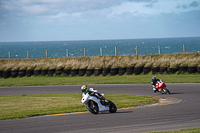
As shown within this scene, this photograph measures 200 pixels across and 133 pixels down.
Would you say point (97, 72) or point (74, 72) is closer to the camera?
point (97, 72)

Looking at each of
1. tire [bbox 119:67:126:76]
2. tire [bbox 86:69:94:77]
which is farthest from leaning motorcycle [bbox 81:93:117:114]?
tire [bbox 86:69:94:77]

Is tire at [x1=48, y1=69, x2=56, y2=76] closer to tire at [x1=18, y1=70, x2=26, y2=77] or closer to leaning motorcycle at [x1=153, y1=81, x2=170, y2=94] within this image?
tire at [x1=18, y1=70, x2=26, y2=77]

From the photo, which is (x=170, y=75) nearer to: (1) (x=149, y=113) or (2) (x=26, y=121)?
(1) (x=149, y=113)

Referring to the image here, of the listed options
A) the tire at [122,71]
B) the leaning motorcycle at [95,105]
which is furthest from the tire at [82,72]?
the leaning motorcycle at [95,105]

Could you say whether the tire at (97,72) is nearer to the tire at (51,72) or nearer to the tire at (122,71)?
the tire at (122,71)

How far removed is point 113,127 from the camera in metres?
9.20

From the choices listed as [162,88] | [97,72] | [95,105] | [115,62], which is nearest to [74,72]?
[97,72]

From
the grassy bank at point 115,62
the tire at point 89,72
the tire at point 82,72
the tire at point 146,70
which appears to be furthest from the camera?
the tire at point 82,72

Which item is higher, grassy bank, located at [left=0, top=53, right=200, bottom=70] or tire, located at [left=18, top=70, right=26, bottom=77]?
grassy bank, located at [left=0, top=53, right=200, bottom=70]

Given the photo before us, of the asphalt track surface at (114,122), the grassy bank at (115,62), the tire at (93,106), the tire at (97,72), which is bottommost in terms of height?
the asphalt track surface at (114,122)

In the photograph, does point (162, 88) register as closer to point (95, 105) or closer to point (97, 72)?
point (95, 105)

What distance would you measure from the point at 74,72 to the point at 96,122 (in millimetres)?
24898

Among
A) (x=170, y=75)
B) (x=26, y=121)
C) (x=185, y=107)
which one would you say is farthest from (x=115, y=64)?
(x=26, y=121)

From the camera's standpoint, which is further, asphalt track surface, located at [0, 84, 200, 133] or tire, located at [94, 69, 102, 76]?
tire, located at [94, 69, 102, 76]
